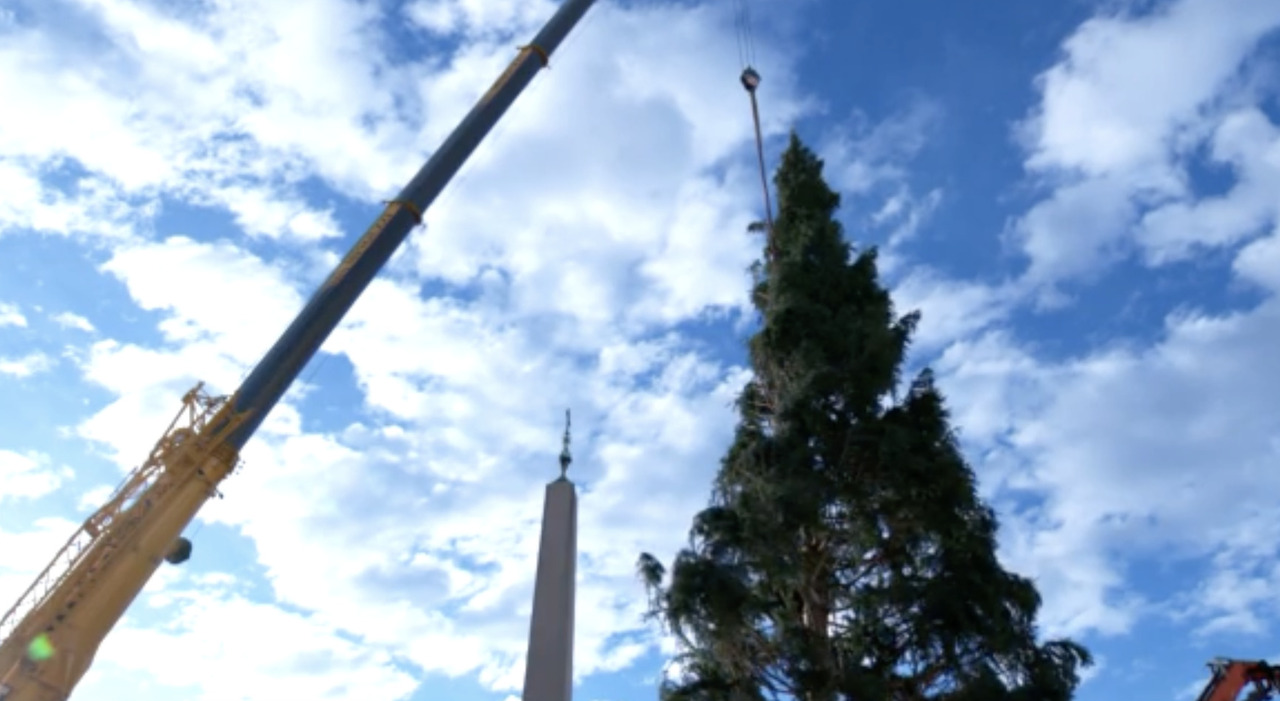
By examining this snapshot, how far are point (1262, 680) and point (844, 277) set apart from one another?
12236 mm

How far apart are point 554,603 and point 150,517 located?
4.96 meters

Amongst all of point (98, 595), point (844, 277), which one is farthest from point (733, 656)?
point (98, 595)

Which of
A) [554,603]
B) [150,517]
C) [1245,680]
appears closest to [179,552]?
[150,517]

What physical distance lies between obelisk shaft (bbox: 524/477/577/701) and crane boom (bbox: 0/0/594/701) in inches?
156

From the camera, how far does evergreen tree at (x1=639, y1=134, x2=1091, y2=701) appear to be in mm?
13594

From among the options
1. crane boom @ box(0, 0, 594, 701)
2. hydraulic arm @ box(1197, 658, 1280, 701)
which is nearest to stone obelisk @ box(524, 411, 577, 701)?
crane boom @ box(0, 0, 594, 701)

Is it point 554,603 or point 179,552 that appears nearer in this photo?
point 179,552

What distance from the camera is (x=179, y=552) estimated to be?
1302 centimetres

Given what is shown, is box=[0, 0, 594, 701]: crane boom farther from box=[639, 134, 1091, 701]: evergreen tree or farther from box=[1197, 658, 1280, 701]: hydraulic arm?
box=[1197, 658, 1280, 701]: hydraulic arm

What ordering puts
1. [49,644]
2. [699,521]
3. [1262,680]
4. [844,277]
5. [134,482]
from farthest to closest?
[1262,680], [844,277], [699,521], [134,482], [49,644]

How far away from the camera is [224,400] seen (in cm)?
1366

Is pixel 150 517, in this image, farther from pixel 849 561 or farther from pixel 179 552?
pixel 849 561

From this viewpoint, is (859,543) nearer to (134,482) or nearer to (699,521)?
(699,521)

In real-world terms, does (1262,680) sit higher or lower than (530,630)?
higher
